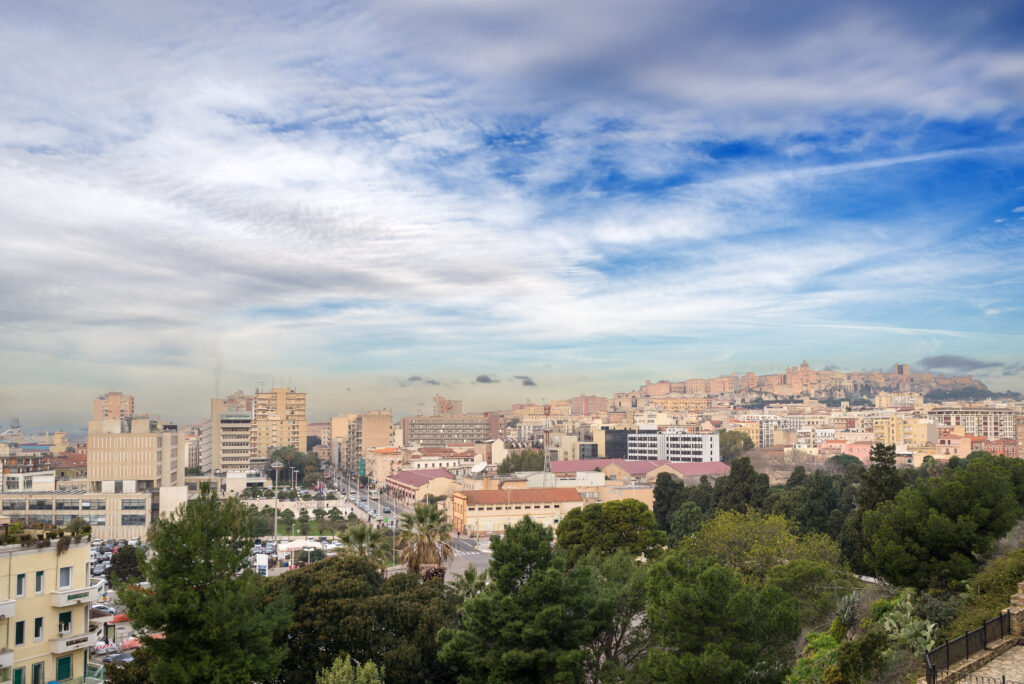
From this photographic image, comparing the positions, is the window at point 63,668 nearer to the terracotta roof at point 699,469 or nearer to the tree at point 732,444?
the terracotta roof at point 699,469

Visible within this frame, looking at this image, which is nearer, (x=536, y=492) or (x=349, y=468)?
(x=536, y=492)

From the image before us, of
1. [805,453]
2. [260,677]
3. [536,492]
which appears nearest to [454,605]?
[260,677]

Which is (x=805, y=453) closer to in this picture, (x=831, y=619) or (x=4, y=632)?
(x=831, y=619)

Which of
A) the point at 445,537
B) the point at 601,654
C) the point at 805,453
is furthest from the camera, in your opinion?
the point at 805,453

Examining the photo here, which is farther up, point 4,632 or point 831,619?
point 4,632

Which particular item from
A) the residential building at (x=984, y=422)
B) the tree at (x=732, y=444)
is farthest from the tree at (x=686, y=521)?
the residential building at (x=984, y=422)

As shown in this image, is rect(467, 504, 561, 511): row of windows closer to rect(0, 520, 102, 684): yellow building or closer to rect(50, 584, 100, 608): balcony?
rect(0, 520, 102, 684): yellow building

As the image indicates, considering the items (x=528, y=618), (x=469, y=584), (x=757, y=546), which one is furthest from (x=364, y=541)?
(x=757, y=546)
